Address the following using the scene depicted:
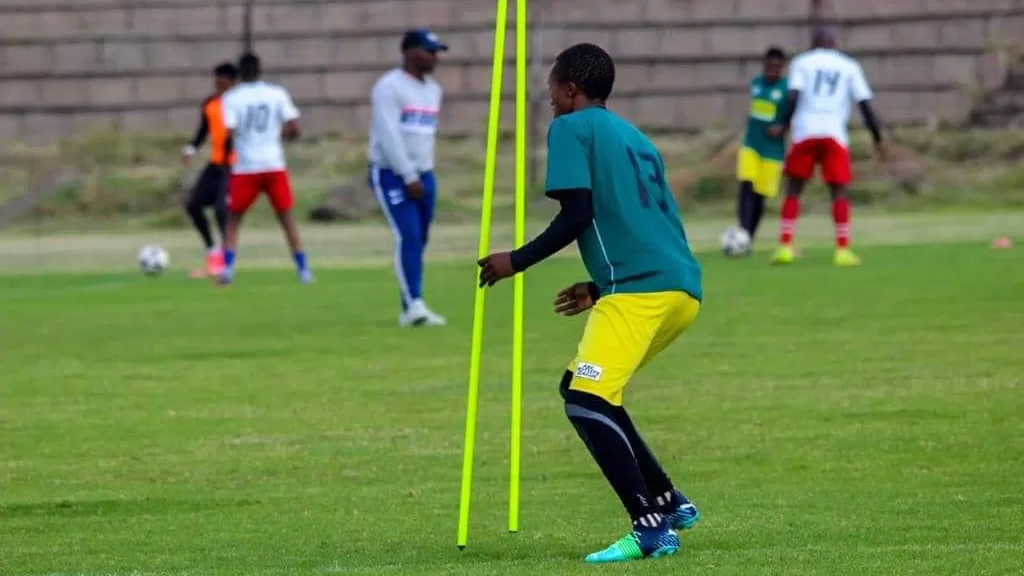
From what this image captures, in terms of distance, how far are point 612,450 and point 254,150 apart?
14603 mm

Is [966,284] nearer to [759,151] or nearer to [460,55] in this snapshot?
[759,151]

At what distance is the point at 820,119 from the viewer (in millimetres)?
21547

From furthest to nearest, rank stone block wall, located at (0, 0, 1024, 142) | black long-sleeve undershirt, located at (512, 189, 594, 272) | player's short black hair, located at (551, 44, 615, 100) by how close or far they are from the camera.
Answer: stone block wall, located at (0, 0, 1024, 142) → player's short black hair, located at (551, 44, 615, 100) → black long-sleeve undershirt, located at (512, 189, 594, 272)

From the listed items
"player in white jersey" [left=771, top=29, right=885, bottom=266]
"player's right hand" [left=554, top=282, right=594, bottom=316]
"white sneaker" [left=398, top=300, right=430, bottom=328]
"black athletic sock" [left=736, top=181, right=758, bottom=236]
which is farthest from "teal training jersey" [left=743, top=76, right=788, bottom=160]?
"player's right hand" [left=554, top=282, right=594, bottom=316]

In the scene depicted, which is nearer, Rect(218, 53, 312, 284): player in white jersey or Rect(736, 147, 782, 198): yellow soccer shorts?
Rect(218, 53, 312, 284): player in white jersey

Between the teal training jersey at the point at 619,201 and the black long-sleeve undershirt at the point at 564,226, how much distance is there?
0.03 metres

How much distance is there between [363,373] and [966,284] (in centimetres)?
706

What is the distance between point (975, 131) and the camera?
124ft

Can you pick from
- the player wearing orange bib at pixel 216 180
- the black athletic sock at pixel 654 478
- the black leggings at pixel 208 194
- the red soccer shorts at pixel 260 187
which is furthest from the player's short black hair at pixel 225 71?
the black athletic sock at pixel 654 478

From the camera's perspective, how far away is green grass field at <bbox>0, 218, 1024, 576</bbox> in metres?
7.22

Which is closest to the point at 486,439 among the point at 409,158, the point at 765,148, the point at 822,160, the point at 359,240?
the point at 409,158

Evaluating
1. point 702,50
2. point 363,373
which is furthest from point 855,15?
point 363,373

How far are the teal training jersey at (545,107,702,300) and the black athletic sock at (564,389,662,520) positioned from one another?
1.26 ft

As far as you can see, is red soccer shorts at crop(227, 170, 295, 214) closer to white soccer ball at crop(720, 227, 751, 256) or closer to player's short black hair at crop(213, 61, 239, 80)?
player's short black hair at crop(213, 61, 239, 80)
